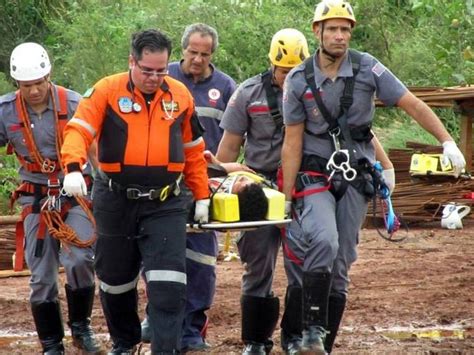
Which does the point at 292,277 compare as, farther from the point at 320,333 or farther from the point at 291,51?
the point at 291,51

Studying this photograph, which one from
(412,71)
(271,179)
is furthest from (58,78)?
(271,179)

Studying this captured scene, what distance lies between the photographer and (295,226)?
8656mm

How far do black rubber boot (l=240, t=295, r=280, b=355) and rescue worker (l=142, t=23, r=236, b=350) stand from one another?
419mm

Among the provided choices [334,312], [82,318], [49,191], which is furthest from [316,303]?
[49,191]

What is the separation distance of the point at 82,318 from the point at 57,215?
84cm

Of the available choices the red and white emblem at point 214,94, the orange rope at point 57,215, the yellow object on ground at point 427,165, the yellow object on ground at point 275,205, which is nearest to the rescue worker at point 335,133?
the yellow object on ground at point 275,205

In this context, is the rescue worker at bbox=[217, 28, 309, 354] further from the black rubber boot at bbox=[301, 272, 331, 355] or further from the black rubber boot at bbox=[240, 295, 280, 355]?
the black rubber boot at bbox=[301, 272, 331, 355]

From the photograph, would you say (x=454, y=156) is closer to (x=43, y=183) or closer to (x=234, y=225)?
(x=234, y=225)

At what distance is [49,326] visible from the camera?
29.1 feet

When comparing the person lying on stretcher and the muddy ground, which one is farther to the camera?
the muddy ground

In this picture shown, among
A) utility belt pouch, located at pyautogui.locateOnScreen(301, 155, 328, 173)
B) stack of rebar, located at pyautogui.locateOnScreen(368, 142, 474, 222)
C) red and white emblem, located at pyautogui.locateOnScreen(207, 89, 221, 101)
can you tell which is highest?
red and white emblem, located at pyautogui.locateOnScreen(207, 89, 221, 101)

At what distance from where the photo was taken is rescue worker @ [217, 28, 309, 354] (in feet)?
29.3

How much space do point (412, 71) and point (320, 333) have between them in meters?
15.5

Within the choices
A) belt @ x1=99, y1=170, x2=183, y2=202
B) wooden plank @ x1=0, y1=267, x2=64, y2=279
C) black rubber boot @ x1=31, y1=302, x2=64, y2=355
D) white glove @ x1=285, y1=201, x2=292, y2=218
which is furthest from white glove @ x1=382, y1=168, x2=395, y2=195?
wooden plank @ x1=0, y1=267, x2=64, y2=279
